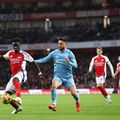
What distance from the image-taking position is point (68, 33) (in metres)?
55.4

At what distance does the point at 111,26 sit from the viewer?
178 feet

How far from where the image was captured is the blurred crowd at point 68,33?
52.4 m

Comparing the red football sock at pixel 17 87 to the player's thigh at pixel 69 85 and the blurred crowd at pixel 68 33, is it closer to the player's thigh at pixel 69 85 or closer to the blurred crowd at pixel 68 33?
the player's thigh at pixel 69 85

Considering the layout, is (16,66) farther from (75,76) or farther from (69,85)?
(75,76)

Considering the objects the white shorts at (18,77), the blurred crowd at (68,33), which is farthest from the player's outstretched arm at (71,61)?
the blurred crowd at (68,33)

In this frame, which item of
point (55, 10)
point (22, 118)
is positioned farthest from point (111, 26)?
point (22, 118)

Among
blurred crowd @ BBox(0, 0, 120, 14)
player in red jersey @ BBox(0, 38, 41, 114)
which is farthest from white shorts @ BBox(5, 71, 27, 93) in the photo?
blurred crowd @ BBox(0, 0, 120, 14)

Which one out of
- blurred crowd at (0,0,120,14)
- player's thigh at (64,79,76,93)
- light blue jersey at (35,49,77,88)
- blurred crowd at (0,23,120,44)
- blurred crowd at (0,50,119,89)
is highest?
blurred crowd at (0,0,120,14)

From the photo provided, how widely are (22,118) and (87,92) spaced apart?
23892 millimetres

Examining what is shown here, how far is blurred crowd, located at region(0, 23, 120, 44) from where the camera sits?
172 ft

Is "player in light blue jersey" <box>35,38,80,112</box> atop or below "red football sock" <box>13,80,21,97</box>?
atop

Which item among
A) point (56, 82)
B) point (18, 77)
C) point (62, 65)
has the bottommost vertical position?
point (56, 82)

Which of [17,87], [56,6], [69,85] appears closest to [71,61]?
[69,85]

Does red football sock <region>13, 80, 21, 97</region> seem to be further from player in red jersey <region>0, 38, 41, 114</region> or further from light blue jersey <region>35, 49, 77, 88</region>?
light blue jersey <region>35, 49, 77, 88</region>
